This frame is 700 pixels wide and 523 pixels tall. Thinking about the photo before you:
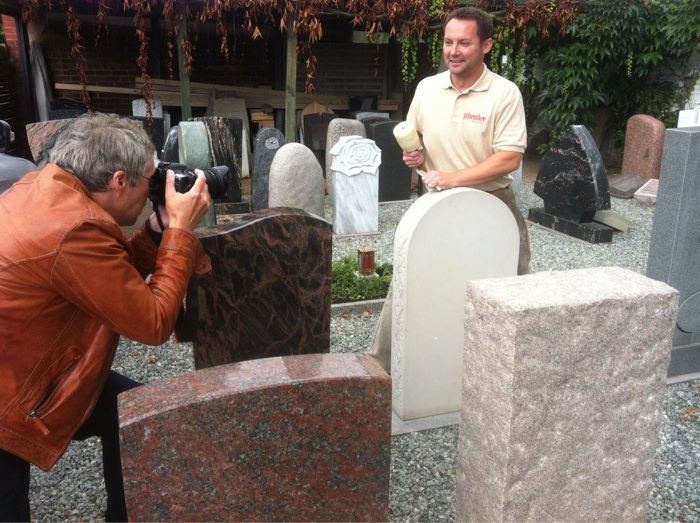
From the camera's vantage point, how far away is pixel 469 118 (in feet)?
10.5

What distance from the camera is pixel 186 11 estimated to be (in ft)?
27.3

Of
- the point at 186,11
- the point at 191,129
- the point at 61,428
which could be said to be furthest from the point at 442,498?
the point at 186,11

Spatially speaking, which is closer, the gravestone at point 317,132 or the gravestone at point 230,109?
the gravestone at point 317,132

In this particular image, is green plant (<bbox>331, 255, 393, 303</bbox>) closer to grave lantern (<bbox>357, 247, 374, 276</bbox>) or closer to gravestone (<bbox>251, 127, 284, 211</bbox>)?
grave lantern (<bbox>357, 247, 374, 276</bbox>)

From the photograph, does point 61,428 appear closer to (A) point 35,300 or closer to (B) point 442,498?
(A) point 35,300

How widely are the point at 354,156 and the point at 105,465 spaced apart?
516cm

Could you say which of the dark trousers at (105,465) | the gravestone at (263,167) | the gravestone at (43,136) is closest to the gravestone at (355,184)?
the gravestone at (263,167)

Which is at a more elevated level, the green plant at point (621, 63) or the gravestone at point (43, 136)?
the green plant at point (621, 63)

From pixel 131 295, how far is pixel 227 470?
20.9 inches

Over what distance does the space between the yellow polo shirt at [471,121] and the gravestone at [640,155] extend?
681 cm

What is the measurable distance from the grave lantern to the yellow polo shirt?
6.37 feet

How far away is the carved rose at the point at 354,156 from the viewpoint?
6879mm

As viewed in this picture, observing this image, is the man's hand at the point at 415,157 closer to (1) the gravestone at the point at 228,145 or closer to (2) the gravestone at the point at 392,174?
(1) the gravestone at the point at 228,145

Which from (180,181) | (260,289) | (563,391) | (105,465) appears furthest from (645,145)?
(105,465)
